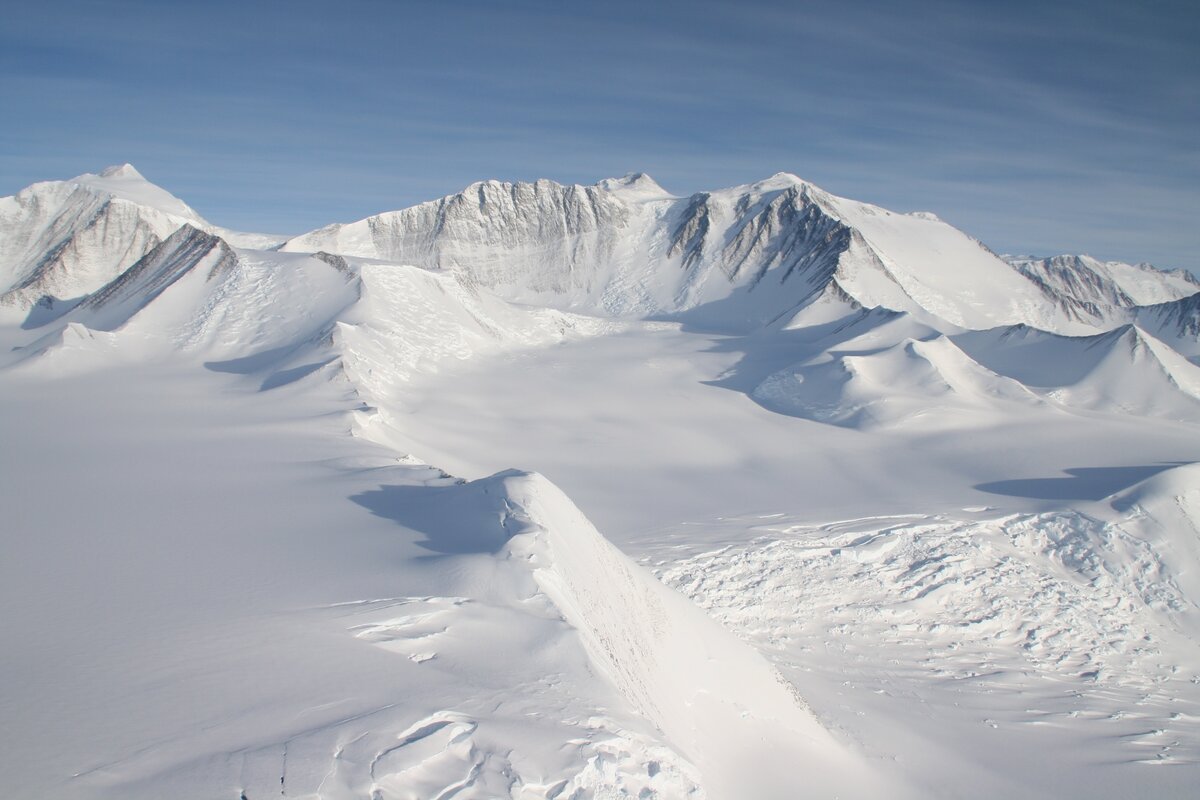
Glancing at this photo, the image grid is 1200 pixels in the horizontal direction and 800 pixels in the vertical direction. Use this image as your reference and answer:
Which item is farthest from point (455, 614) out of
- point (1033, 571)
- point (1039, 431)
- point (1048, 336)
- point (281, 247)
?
point (281, 247)

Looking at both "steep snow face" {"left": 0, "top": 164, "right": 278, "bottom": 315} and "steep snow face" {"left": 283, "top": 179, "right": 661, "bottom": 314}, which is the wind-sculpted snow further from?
"steep snow face" {"left": 283, "top": 179, "right": 661, "bottom": 314}

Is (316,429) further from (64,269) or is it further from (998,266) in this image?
(998,266)

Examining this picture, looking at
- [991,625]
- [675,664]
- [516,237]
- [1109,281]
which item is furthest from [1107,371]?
[1109,281]

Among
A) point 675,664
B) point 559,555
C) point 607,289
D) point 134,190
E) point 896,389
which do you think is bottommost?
point 896,389

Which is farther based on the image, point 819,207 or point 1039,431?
point 819,207

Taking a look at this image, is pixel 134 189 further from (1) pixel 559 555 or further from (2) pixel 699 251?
(1) pixel 559 555

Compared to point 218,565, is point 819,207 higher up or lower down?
higher up

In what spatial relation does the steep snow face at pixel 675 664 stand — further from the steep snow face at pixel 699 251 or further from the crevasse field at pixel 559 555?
the steep snow face at pixel 699 251
